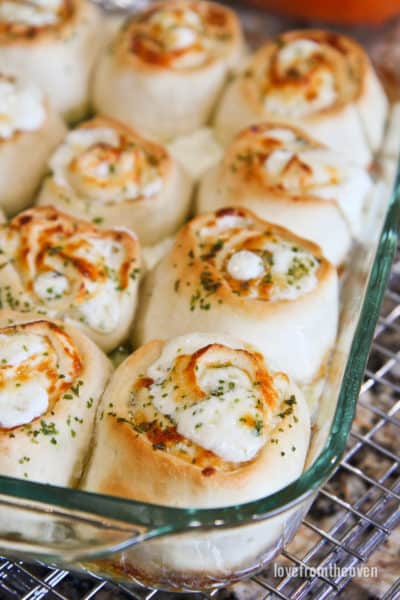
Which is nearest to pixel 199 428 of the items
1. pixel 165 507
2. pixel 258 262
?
pixel 165 507

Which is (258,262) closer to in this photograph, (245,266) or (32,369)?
(245,266)

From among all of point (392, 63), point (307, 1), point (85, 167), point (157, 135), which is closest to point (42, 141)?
point (85, 167)

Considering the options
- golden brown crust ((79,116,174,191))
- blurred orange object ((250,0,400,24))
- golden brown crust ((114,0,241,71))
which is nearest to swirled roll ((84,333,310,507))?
golden brown crust ((79,116,174,191))

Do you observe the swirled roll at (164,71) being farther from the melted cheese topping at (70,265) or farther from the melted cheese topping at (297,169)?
the melted cheese topping at (70,265)

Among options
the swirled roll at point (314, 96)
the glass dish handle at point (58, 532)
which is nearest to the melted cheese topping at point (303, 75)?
the swirled roll at point (314, 96)

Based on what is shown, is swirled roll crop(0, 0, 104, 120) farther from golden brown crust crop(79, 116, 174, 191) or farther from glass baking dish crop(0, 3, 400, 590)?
glass baking dish crop(0, 3, 400, 590)
